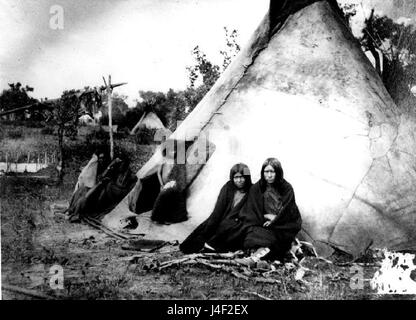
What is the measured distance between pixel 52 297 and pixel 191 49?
118 inches

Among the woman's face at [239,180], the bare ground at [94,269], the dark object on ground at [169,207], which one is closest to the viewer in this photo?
the bare ground at [94,269]

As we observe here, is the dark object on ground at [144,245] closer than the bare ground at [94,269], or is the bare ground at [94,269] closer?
the bare ground at [94,269]

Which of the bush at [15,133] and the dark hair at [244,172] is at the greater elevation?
the bush at [15,133]

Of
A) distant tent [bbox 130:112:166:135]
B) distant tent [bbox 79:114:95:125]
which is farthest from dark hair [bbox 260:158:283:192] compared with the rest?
distant tent [bbox 79:114:95:125]

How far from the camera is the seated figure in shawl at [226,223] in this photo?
18.7ft

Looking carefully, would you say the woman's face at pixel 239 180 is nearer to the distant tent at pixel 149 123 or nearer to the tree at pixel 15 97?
the distant tent at pixel 149 123

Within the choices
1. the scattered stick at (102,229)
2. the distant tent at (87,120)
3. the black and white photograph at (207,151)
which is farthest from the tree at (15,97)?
the scattered stick at (102,229)

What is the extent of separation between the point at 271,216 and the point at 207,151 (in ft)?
3.26

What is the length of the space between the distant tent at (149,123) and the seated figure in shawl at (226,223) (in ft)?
3.51

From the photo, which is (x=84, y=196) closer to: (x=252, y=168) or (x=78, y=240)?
(x=78, y=240)

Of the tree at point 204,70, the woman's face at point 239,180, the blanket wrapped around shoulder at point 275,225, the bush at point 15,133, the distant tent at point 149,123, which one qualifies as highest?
the tree at point 204,70

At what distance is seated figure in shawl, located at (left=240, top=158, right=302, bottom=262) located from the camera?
18.4 ft
